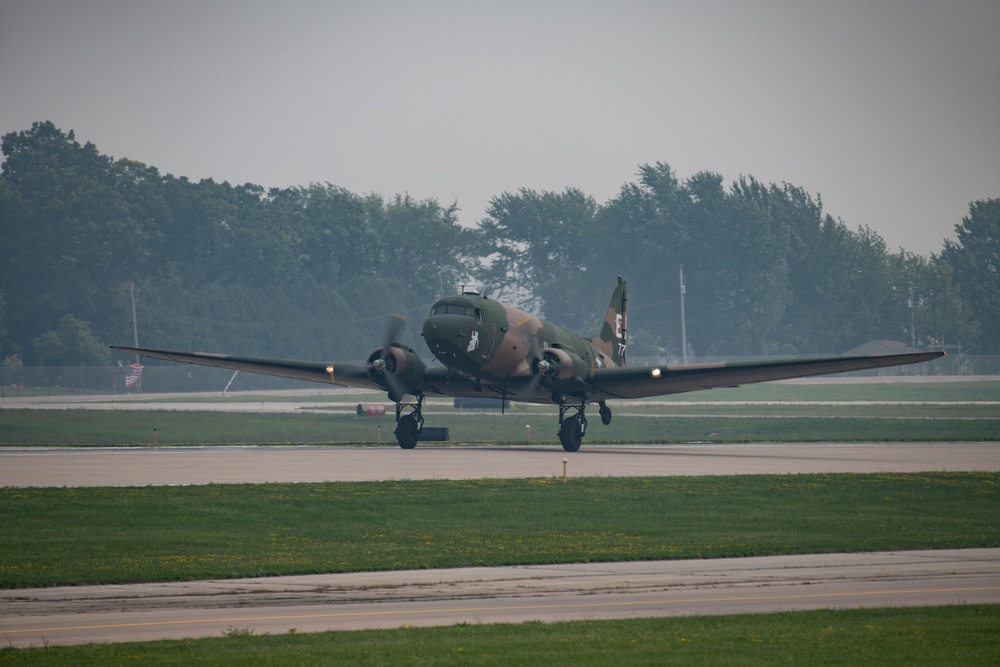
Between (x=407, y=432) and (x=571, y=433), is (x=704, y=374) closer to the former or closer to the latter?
(x=571, y=433)

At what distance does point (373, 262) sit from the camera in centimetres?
17550

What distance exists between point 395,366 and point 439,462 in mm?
6647

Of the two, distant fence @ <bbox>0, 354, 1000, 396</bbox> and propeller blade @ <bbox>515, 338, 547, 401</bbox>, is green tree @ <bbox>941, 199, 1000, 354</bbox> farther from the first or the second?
propeller blade @ <bbox>515, 338, 547, 401</bbox>

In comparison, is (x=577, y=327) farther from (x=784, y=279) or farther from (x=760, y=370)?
(x=760, y=370)

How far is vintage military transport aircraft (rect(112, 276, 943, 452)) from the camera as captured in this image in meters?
46.1

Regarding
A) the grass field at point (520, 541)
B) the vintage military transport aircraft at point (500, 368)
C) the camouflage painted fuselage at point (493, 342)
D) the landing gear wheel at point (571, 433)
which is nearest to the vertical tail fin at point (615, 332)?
the vintage military transport aircraft at point (500, 368)

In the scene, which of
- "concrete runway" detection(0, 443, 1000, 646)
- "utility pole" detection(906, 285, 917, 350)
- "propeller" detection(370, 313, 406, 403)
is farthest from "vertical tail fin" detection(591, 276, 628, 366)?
"utility pole" detection(906, 285, 917, 350)

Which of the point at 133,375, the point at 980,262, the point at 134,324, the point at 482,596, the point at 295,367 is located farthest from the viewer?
the point at 980,262

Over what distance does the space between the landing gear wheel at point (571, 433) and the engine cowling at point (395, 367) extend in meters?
5.85

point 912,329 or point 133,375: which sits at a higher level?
point 912,329

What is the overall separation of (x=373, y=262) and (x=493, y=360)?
427ft

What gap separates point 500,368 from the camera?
47469 millimetres

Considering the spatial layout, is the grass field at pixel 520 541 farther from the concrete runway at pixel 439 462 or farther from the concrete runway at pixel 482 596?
the concrete runway at pixel 439 462

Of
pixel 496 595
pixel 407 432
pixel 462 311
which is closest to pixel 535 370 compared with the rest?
pixel 462 311
